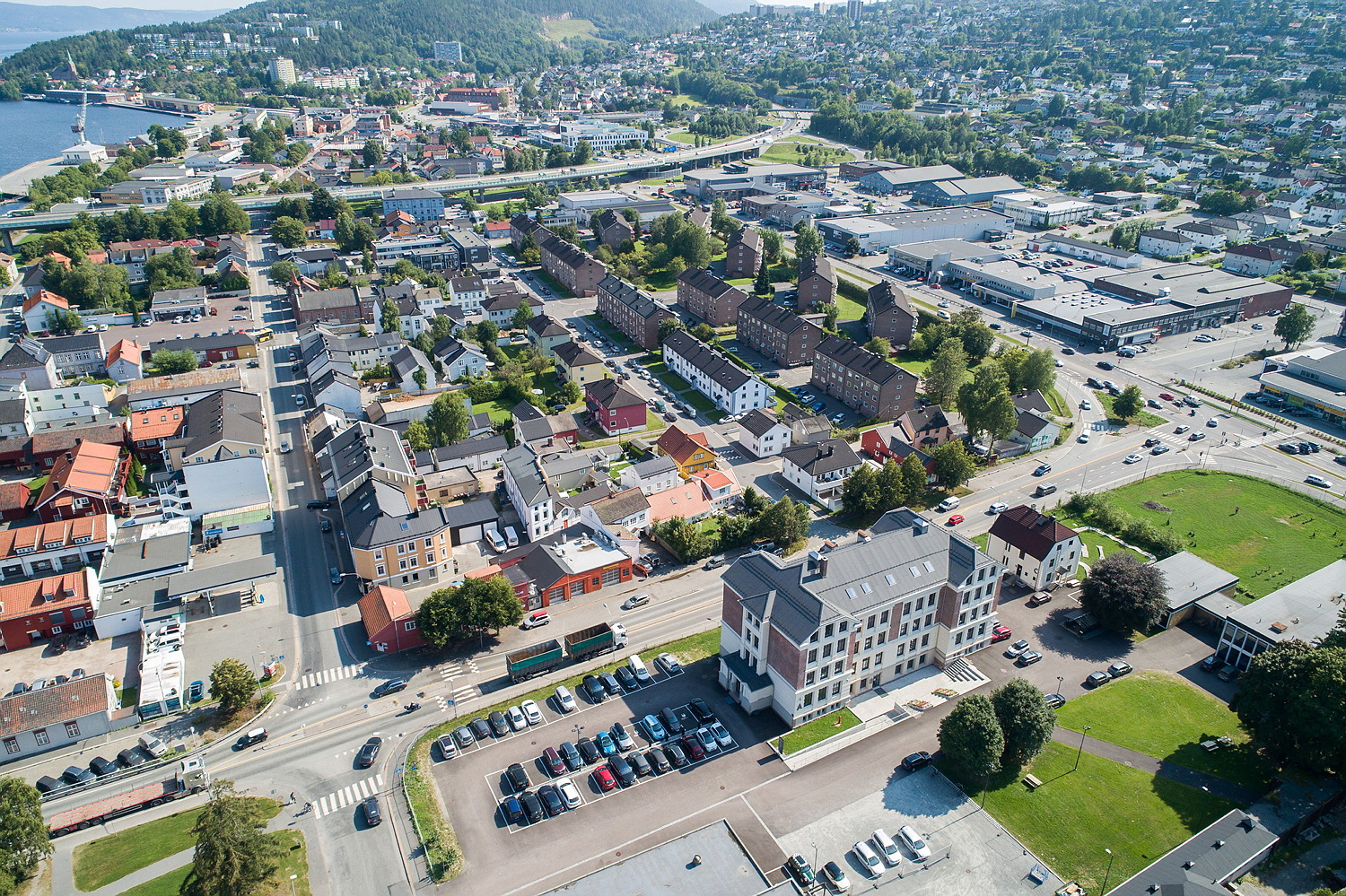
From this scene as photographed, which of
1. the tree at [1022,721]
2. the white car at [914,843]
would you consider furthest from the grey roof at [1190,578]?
the white car at [914,843]

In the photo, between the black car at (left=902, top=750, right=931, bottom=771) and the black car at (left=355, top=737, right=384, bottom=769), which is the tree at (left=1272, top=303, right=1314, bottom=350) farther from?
the black car at (left=355, top=737, right=384, bottom=769)

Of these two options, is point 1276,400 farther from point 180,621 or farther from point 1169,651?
point 180,621

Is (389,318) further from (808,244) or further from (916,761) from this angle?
(916,761)

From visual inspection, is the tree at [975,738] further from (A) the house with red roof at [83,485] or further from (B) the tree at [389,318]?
(B) the tree at [389,318]

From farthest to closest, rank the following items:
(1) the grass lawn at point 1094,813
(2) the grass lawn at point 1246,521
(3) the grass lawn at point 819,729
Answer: (2) the grass lawn at point 1246,521 → (3) the grass lawn at point 819,729 → (1) the grass lawn at point 1094,813

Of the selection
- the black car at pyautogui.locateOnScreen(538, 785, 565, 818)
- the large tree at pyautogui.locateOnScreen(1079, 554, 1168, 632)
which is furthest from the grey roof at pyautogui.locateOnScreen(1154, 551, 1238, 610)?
the black car at pyautogui.locateOnScreen(538, 785, 565, 818)

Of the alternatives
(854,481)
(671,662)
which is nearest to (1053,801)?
(671,662)

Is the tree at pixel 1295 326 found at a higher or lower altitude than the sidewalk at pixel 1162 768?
higher
